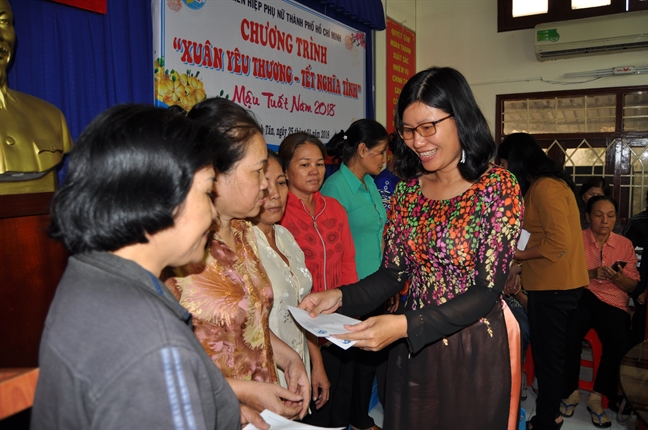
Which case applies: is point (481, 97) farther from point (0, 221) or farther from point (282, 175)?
point (0, 221)

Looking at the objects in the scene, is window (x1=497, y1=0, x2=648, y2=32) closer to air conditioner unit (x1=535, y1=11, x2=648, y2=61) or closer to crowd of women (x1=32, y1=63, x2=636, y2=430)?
air conditioner unit (x1=535, y1=11, x2=648, y2=61)

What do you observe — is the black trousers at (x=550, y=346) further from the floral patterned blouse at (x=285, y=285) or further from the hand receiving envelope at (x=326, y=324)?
the hand receiving envelope at (x=326, y=324)

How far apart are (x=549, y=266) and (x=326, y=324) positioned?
6.10 ft

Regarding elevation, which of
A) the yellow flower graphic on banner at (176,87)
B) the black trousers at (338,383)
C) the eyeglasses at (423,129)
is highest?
the yellow flower graphic on banner at (176,87)

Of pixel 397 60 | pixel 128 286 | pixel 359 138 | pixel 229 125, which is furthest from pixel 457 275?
pixel 397 60

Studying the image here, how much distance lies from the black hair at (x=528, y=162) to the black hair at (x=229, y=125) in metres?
1.92

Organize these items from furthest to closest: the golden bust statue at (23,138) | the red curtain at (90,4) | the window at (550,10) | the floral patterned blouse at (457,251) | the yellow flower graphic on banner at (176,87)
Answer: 1. the window at (550,10)
2. the yellow flower graphic on banner at (176,87)
3. the red curtain at (90,4)
4. the golden bust statue at (23,138)
5. the floral patterned blouse at (457,251)

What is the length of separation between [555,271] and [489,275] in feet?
5.25

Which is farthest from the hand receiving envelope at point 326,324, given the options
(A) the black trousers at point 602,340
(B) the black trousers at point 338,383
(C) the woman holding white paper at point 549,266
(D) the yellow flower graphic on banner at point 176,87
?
(A) the black trousers at point 602,340

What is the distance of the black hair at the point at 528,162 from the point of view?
2.77 meters

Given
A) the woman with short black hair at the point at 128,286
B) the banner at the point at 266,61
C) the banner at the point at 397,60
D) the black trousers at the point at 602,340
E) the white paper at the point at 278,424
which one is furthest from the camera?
the banner at the point at 397,60

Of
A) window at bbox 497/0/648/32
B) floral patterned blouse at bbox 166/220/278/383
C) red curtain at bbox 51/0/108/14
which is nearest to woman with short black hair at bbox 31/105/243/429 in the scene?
floral patterned blouse at bbox 166/220/278/383

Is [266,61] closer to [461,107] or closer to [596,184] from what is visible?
[461,107]

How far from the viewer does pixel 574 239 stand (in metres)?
2.77
